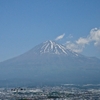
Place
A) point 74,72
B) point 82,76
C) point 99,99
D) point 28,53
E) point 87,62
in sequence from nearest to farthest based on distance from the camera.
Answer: point 99,99, point 82,76, point 74,72, point 87,62, point 28,53

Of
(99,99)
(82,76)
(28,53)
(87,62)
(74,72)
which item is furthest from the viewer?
(28,53)

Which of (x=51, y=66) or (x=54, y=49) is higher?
(x=54, y=49)

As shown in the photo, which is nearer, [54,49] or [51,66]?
[51,66]

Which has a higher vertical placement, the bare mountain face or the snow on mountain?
the snow on mountain

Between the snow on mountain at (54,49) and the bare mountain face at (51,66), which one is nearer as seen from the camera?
the bare mountain face at (51,66)

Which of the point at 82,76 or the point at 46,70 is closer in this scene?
the point at 82,76

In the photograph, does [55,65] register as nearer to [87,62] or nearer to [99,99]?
[87,62]

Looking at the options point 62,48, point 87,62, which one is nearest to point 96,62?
point 87,62

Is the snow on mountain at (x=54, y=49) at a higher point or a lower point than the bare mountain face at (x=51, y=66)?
higher
